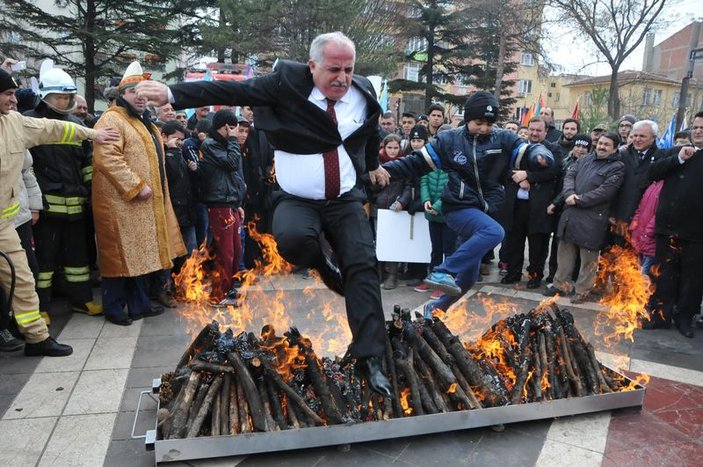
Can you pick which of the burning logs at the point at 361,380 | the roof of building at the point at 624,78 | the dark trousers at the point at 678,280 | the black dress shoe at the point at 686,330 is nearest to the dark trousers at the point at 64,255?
the burning logs at the point at 361,380

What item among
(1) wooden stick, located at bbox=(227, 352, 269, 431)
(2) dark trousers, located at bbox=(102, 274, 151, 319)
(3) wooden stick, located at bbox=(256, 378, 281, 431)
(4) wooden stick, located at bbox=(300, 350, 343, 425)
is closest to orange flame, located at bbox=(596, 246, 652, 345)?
(4) wooden stick, located at bbox=(300, 350, 343, 425)

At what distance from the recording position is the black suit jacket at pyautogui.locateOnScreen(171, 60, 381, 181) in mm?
3561

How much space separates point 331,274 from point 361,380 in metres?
0.80

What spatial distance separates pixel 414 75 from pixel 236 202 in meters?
53.2

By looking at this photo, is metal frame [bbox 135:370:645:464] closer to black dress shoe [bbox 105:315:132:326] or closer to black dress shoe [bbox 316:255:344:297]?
black dress shoe [bbox 316:255:344:297]

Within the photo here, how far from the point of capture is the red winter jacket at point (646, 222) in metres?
6.80

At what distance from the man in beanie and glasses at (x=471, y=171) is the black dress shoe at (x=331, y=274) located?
111 cm

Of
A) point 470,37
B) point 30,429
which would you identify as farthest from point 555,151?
point 470,37

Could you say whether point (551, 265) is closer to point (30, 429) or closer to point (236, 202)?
point (236, 202)

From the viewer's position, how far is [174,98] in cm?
346

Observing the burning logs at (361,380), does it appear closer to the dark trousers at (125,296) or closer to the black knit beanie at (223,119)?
the dark trousers at (125,296)

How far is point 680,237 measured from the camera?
20.0ft

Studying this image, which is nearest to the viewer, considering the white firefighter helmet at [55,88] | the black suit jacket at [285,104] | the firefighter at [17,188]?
the black suit jacket at [285,104]

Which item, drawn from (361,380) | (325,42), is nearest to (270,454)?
(361,380)
